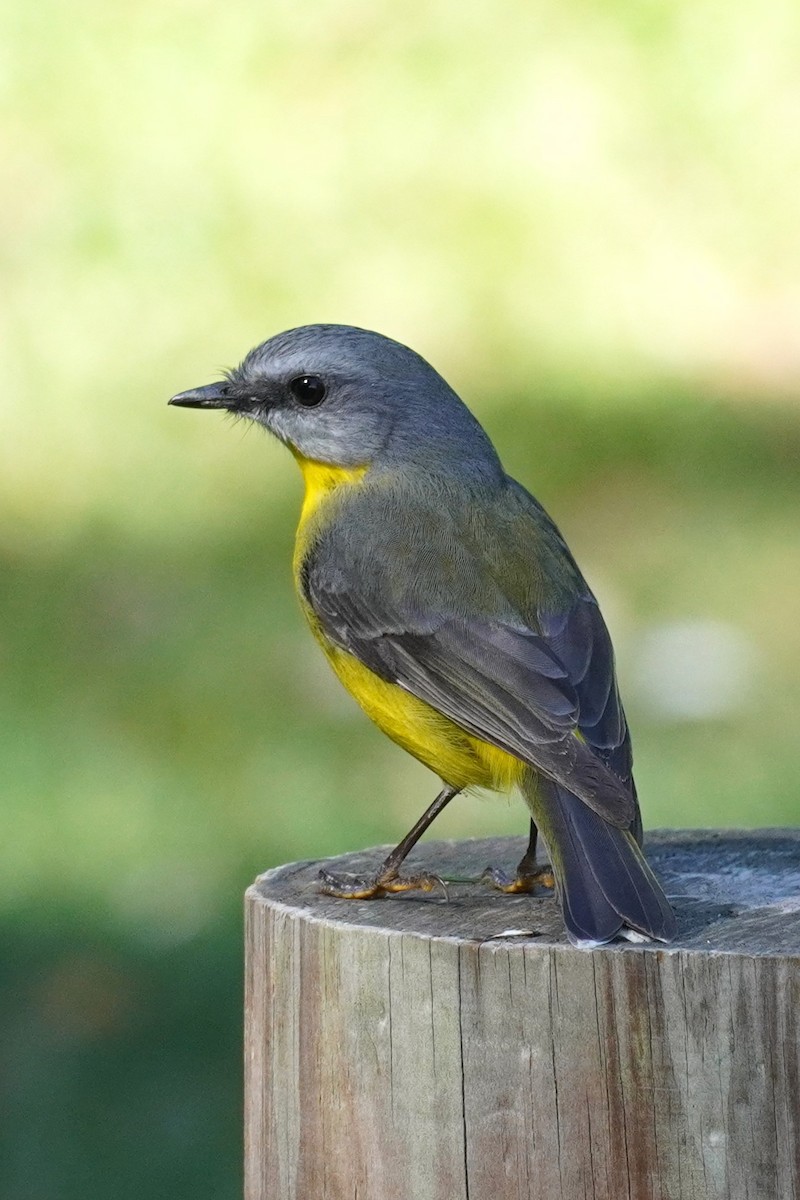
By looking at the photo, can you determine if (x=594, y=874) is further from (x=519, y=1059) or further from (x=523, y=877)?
(x=519, y=1059)

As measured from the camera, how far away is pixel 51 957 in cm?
632

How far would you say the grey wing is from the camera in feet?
12.6

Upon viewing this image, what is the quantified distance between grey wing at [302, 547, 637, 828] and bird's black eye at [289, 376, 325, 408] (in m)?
0.55

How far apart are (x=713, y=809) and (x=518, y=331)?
14.5 feet

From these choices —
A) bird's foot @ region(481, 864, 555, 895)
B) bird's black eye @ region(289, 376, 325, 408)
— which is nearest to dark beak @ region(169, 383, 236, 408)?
bird's black eye @ region(289, 376, 325, 408)

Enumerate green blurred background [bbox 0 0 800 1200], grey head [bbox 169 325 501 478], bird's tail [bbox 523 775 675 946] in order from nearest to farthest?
bird's tail [bbox 523 775 675 946]
grey head [bbox 169 325 501 478]
green blurred background [bbox 0 0 800 1200]

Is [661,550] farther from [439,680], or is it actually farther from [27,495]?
[439,680]

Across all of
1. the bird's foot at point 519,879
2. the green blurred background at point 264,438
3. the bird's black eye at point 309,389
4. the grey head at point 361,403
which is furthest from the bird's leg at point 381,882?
the green blurred background at point 264,438

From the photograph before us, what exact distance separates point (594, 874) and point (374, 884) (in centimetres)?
48

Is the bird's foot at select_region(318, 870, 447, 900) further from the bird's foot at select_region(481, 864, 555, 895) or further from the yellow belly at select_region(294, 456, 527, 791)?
the yellow belly at select_region(294, 456, 527, 791)

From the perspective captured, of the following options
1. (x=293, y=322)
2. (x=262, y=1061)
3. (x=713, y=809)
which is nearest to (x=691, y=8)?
(x=293, y=322)

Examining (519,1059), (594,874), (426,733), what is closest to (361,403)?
(426,733)

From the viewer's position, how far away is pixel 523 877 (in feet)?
12.8

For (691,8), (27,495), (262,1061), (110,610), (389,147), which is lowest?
(262,1061)
